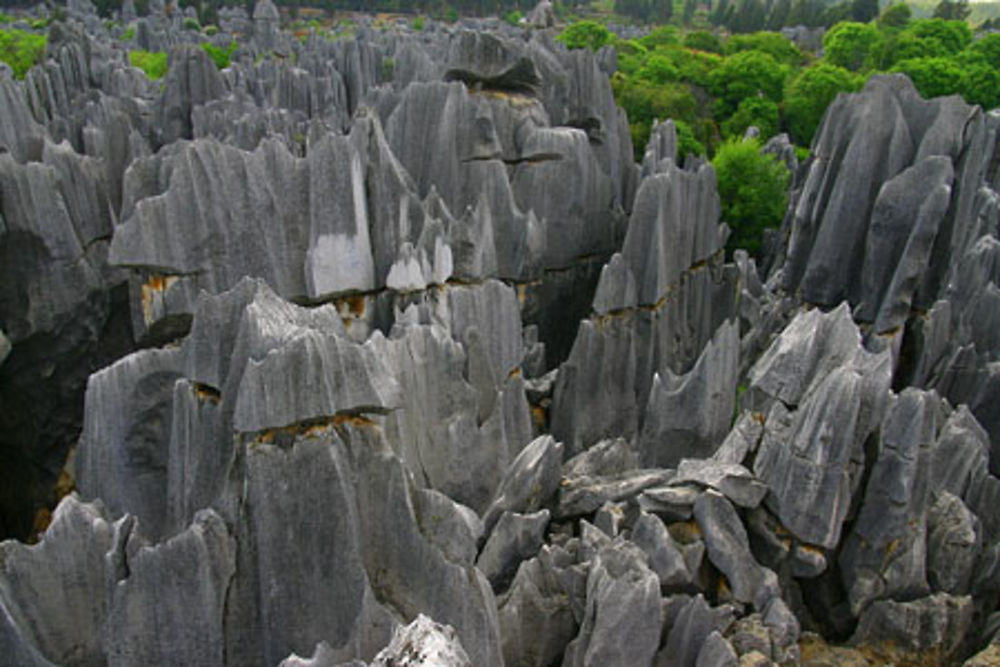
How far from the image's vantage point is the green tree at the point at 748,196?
26.4m

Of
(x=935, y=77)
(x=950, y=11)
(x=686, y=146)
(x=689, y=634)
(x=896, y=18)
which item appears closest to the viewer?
(x=689, y=634)

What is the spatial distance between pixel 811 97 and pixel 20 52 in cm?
4406

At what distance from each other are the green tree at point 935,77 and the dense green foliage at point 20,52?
4451cm

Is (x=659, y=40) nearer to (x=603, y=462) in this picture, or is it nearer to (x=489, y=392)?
(x=489, y=392)

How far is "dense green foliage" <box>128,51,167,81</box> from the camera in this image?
46.7 m

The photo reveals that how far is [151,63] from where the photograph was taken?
47.7m

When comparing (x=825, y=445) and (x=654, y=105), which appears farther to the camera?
(x=654, y=105)

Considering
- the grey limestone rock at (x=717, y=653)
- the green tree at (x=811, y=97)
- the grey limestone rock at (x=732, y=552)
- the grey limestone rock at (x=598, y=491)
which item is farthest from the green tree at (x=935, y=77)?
the grey limestone rock at (x=717, y=653)

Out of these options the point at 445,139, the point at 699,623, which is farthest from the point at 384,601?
the point at 445,139

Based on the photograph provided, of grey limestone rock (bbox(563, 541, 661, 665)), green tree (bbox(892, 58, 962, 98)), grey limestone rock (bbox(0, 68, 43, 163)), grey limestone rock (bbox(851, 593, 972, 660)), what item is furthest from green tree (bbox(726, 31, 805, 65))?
grey limestone rock (bbox(563, 541, 661, 665))

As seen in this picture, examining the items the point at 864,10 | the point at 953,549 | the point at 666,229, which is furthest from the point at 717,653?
the point at 864,10

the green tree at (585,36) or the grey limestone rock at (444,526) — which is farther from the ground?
the grey limestone rock at (444,526)

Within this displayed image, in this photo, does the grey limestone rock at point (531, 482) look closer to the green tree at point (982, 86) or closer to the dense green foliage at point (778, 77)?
the dense green foliage at point (778, 77)

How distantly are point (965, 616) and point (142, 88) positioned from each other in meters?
34.5
